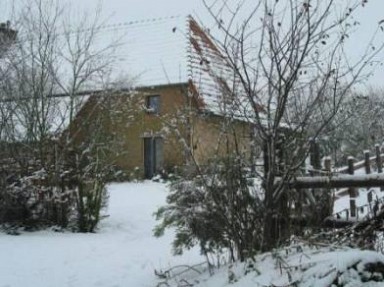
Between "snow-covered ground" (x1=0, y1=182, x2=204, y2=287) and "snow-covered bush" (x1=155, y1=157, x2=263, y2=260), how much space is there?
753 millimetres

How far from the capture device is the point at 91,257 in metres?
9.59

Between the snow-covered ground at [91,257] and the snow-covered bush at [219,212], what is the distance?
0.75 metres

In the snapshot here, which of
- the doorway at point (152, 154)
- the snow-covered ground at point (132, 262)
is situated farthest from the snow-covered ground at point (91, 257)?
the doorway at point (152, 154)

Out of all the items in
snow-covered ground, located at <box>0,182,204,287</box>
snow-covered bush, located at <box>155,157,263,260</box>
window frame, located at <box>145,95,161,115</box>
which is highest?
window frame, located at <box>145,95,161,115</box>

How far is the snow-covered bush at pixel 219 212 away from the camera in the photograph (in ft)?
22.3

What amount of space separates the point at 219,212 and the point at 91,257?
3.30m

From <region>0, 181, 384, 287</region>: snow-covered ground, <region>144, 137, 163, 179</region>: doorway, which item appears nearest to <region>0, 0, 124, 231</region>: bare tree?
<region>0, 181, 384, 287</region>: snow-covered ground

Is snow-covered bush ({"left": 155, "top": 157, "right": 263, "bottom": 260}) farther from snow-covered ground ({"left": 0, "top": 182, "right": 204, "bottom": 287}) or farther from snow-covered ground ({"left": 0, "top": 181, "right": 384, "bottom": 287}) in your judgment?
snow-covered ground ({"left": 0, "top": 182, "right": 204, "bottom": 287})

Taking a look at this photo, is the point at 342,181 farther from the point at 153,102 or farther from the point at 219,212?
the point at 153,102

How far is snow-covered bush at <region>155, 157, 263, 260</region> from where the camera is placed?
22.3ft

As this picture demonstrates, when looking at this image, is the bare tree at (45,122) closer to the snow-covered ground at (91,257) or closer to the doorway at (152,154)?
the snow-covered ground at (91,257)

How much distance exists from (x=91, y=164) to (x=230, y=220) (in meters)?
6.97

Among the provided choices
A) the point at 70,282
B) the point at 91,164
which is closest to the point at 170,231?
the point at 91,164

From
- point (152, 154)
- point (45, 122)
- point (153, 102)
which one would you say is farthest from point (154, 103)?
point (45, 122)
